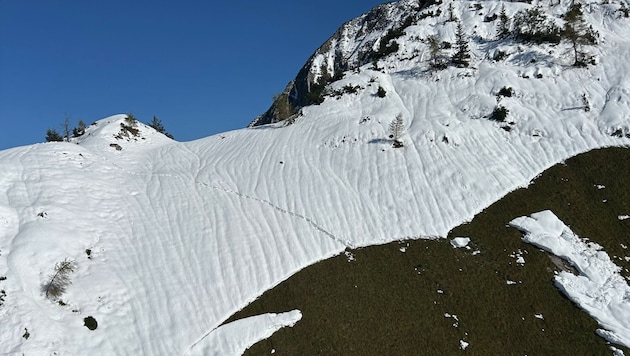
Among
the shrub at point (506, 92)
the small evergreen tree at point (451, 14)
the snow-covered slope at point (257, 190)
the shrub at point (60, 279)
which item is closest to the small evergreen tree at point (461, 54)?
the snow-covered slope at point (257, 190)

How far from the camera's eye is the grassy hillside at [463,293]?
21.6 meters

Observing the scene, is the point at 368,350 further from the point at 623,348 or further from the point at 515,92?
the point at 515,92

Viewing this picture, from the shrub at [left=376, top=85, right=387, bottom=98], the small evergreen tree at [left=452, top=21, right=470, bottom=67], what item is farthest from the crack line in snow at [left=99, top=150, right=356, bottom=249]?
the small evergreen tree at [left=452, top=21, right=470, bottom=67]

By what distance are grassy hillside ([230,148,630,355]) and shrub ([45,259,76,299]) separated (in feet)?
38.1

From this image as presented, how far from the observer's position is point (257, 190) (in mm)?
37656

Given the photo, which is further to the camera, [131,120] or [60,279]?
[131,120]

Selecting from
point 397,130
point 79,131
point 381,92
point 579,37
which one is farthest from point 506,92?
point 79,131

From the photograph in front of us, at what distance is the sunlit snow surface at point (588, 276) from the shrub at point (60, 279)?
32.2 metres

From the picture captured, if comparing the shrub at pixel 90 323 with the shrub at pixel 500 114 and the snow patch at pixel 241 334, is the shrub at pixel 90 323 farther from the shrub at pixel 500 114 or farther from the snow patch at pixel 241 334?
the shrub at pixel 500 114

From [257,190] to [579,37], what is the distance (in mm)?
46989

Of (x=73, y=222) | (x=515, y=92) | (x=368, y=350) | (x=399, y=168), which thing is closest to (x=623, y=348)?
(x=368, y=350)

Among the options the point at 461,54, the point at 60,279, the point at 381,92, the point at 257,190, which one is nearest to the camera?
the point at 60,279

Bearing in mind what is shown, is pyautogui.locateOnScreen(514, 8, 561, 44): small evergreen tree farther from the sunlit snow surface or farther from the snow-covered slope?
the sunlit snow surface

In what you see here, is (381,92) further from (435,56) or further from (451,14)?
(451,14)
